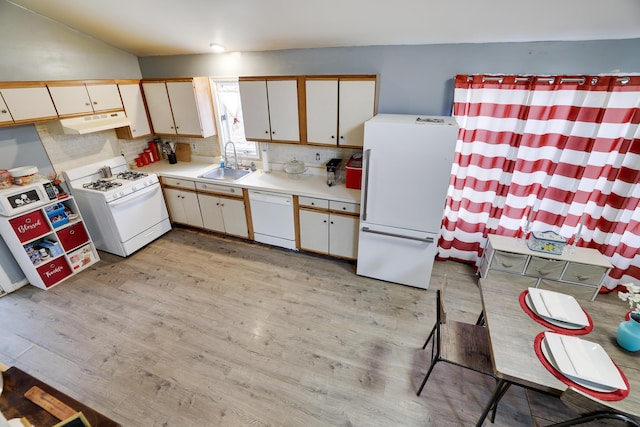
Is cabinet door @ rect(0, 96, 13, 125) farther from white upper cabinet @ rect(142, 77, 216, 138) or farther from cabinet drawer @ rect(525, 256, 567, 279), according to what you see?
cabinet drawer @ rect(525, 256, 567, 279)

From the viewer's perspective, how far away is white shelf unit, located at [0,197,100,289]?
2829 mm

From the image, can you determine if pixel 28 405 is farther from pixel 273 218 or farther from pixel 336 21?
pixel 336 21

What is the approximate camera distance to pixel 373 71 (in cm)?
297

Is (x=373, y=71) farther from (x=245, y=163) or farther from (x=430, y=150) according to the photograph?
(x=245, y=163)

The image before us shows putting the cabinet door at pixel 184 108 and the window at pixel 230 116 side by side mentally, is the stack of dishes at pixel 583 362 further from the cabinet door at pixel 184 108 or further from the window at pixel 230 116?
the cabinet door at pixel 184 108

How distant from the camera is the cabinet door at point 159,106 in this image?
3686 millimetres

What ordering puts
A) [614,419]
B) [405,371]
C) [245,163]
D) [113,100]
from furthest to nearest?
[245,163] → [113,100] → [405,371] → [614,419]

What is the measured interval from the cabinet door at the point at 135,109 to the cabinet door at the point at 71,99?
438 millimetres

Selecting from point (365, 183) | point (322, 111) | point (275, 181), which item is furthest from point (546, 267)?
point (275, 181)

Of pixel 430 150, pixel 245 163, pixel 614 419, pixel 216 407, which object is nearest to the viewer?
pixel 614 419

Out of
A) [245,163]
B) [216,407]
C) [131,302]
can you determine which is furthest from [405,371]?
[245,163]

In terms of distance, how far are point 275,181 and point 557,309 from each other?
2.81m

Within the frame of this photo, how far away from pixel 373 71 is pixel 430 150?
3.82 ft

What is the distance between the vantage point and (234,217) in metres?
3.70
